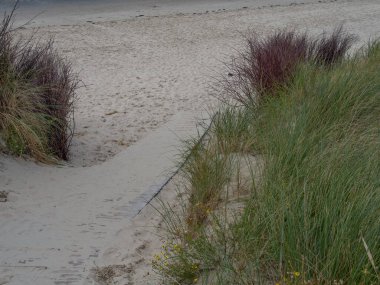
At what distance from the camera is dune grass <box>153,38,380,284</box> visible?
2818mm

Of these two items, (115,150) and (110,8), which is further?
(110,8)

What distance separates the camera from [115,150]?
6512 millimetres

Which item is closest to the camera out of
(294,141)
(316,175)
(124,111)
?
(316,175)

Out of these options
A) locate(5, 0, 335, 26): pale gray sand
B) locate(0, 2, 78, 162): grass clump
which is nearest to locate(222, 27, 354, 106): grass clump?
locate(0, 2, 78, 162): grass clump

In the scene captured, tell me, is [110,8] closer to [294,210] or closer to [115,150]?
[115,150]

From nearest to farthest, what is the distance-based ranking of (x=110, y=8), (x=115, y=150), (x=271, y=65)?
(x=115, y=150)
(x=271, y=65)
(x=110, y=8)

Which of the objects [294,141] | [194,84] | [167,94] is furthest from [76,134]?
[294,141]

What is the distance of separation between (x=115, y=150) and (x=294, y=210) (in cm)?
368

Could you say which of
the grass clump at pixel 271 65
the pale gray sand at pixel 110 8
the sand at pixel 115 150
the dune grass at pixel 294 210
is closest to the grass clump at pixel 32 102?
the sand at pixel 115 150

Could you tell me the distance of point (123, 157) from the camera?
5.96 metres

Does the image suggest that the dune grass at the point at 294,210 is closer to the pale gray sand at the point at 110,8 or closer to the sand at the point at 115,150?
the sand at the point at 115,150

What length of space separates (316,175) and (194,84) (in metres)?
5.98

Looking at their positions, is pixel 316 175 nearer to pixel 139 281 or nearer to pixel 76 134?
pixel 139 281

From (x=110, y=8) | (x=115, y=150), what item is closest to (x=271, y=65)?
(x=115, y=150)
